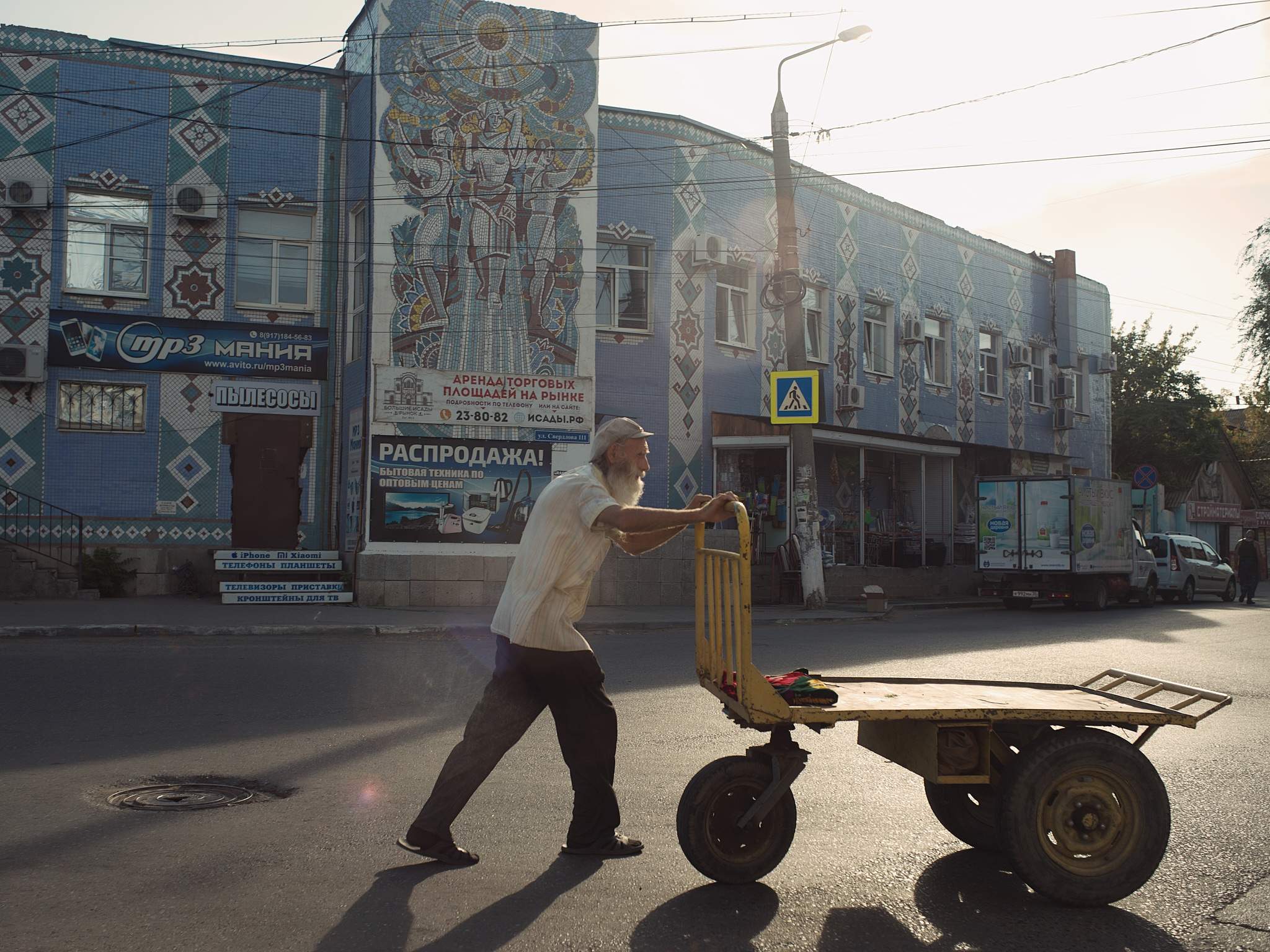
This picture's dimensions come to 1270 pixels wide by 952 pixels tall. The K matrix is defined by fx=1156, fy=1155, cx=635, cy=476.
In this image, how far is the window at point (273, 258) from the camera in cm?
2028

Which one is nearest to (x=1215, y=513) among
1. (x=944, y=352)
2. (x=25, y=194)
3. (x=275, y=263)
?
(x=944, y=352)

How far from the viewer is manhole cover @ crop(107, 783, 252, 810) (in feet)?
19.1

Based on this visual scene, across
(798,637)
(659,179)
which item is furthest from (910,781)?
(659,179)

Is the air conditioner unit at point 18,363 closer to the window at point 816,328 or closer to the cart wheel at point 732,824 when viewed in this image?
the window at point 816,328

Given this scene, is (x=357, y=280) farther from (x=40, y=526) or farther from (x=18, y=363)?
(x=40, y=526)

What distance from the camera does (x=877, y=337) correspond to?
28.2 meters

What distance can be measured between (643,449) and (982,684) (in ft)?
6.43

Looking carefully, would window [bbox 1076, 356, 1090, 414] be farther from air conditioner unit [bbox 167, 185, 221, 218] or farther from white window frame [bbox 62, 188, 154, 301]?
white window frame [bbox 62, 188, 154, 301]

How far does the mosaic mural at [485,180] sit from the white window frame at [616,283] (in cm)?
155

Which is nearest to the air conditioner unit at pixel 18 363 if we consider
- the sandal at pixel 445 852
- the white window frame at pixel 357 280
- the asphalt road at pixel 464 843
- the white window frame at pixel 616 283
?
the white window frame at pixel 357 280

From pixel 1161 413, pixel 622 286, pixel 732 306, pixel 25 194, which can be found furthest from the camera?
pixel 1161 413

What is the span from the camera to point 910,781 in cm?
670

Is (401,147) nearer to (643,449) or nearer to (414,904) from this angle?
(643,449)

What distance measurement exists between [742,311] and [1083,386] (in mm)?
16096
